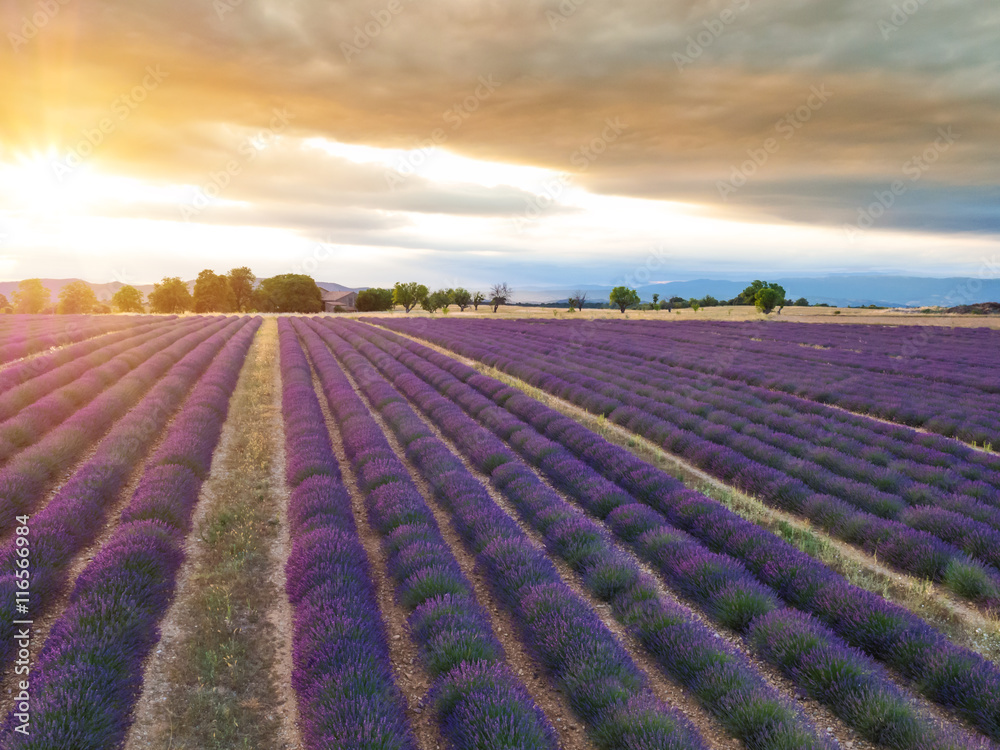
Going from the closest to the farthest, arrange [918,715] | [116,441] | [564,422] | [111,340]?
[918,715]
[116,441]
[564,422]
[111,340]

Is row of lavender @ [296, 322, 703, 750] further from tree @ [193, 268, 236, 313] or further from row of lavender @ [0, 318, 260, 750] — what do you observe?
tree @ [193, 268, 236, 313]

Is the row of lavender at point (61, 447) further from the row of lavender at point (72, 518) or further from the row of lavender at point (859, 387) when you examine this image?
the row of lavender at point (859, 387)

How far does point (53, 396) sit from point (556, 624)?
36.1ft

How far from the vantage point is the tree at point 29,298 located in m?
79.9

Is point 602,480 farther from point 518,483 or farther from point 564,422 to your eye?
point 564,422

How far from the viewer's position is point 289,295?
79.5 metres

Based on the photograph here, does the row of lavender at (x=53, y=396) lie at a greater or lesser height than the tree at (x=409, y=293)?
lesser

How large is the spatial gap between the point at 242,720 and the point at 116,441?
607cm

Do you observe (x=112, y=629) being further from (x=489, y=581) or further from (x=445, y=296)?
(x=445, y=296)

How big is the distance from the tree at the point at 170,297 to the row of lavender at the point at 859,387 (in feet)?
242

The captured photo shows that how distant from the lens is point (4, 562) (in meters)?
4.45

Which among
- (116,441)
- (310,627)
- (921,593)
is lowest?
(921,593)

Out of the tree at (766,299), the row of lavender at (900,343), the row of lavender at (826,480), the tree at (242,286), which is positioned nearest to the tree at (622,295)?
the tree at (766,299)

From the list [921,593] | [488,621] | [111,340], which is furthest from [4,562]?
[111,340]
